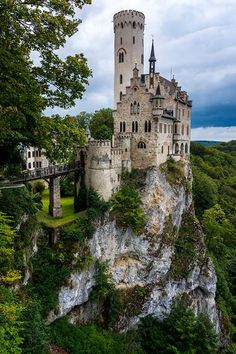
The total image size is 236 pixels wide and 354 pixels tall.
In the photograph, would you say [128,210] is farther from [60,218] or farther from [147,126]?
[147,126]

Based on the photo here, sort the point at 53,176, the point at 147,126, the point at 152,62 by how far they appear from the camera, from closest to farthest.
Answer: the point at 53,176, the point at 147,126, the point at 152,62

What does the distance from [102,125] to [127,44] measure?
1347 cm

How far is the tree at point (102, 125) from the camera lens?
5216 cm

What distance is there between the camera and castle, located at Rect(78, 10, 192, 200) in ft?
119

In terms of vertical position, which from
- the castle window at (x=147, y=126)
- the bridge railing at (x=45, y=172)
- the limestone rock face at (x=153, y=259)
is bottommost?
the limestone rock face at (x=153, y=259)

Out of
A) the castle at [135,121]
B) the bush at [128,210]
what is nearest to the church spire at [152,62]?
the castle at [135,121]

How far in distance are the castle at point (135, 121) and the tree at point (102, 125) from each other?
6.86 m

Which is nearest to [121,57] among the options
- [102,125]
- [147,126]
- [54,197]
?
[102,125]

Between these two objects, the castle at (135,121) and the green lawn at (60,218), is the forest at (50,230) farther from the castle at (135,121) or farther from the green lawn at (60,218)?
the castle at (135,121)

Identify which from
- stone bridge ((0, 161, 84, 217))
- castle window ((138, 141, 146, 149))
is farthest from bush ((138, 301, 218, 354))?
castle window ((138, 141, 146, 149))

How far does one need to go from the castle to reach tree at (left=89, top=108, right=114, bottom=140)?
6.86 meters

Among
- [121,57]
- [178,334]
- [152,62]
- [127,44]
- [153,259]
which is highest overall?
[127,44]

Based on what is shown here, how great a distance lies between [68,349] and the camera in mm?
28312

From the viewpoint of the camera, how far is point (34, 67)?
16.3 meters
